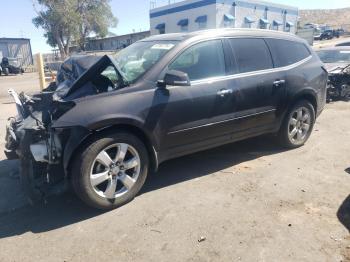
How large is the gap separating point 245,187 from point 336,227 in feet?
4.00

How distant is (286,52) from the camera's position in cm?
550

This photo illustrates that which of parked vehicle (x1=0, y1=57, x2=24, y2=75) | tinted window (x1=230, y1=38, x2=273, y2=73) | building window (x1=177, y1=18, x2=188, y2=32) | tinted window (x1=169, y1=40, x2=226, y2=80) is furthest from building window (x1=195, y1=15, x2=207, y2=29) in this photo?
tinted window (x1=169, y1=40, x2=226, y2=80)

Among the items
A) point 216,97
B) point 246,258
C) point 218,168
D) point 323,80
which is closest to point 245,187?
point 218,168

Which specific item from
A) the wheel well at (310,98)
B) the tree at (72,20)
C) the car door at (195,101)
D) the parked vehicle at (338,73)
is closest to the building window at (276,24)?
the tree at (72,20)

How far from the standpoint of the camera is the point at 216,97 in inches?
177

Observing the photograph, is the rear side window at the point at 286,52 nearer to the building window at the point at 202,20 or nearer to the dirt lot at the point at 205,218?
the dirt lot at the point at 205,218

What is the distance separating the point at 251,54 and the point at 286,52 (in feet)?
2.74

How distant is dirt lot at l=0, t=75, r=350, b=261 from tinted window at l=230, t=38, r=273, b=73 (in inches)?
56.3

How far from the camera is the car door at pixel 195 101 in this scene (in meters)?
4.18

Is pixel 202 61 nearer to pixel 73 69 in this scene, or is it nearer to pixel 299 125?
pixel 73 69

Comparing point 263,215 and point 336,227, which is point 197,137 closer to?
point 263,215

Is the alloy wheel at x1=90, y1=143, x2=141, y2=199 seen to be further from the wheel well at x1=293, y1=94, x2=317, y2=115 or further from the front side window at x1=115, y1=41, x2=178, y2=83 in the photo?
the wheel well at x1=293, y1=94, x2=317, y2=115

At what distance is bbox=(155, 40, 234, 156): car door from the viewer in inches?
164

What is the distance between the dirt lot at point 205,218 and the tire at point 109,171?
0.18 metres
